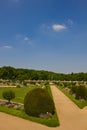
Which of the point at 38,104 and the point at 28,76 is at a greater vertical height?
the point at 28,76

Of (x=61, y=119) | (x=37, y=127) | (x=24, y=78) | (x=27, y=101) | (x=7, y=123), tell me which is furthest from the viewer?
(x=24, y=78)

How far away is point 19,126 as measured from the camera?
14508 millimetres

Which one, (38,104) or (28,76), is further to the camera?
(28,76)

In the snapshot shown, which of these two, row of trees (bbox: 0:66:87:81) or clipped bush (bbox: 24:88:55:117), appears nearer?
clipped bush (bbox: 24:88:55:117)

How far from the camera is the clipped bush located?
57.3 ft

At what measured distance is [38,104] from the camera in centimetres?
1756

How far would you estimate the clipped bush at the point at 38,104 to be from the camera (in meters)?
17.5

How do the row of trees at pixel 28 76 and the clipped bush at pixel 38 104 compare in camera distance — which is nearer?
the clipped bush at pixel 38 104

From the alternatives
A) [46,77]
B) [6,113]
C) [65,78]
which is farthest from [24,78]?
[6,113]

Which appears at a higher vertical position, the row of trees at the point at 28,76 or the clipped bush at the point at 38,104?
the row of trees at the point at 28,76

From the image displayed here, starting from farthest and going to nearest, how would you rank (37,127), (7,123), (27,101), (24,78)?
(24,78) < (27,101) < (7,123) < (37,127)

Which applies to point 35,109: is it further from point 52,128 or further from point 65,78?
point 65,78

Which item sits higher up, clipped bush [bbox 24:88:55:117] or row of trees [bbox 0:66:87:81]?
row of trees [bbox 0:66:87:81]

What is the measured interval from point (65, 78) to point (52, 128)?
111572 millimetres
